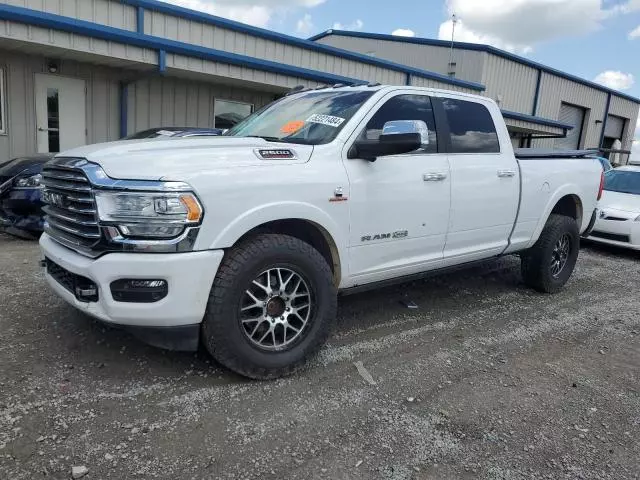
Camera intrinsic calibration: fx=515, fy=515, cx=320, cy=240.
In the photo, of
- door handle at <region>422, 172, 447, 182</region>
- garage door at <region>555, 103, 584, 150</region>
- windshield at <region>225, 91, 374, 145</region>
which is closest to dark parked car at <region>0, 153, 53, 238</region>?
windshield at <region>225, 91, 374, 145</region>

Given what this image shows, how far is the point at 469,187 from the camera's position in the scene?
4484 millimetres

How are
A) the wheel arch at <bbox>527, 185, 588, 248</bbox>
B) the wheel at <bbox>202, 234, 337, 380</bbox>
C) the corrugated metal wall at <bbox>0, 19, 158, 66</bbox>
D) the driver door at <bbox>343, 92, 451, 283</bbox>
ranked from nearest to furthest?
the wheel at <bbox>202, 234, 337, 380</bbox>
the driver door at <bbox>343, 92, 451, 283</bbox>
the wheel arch at <bbox>527, 185, 588, 248</bbox>
the corrugated metal wall at <bbox>0, 19, 158, 66</bbox>

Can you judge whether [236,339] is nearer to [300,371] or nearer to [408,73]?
[300,371]

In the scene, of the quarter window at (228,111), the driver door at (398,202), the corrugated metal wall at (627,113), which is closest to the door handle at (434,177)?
the driver door at (398,202)

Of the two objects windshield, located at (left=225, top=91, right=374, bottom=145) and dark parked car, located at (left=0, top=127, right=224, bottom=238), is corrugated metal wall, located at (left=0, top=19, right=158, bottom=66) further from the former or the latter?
windshield, located at (left=225, top=91, right=374, bottom=145)

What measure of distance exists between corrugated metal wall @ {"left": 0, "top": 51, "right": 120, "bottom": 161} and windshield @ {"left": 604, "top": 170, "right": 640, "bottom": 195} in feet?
33.7

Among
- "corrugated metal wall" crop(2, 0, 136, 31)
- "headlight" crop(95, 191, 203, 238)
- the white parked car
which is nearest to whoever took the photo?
"headlight" crop(95, 191, 203, 238)

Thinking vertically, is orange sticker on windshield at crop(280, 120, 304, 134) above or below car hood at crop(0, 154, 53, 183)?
above

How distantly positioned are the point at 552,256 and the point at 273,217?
12.6ft

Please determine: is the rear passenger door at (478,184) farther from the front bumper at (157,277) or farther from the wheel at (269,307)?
the front bumper at (157,277)

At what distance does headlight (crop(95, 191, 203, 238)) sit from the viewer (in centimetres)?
281

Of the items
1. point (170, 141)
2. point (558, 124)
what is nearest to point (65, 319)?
point (170, 141)

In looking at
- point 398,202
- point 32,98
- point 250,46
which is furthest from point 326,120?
point 250,46

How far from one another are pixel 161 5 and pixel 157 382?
9498 millimetres
